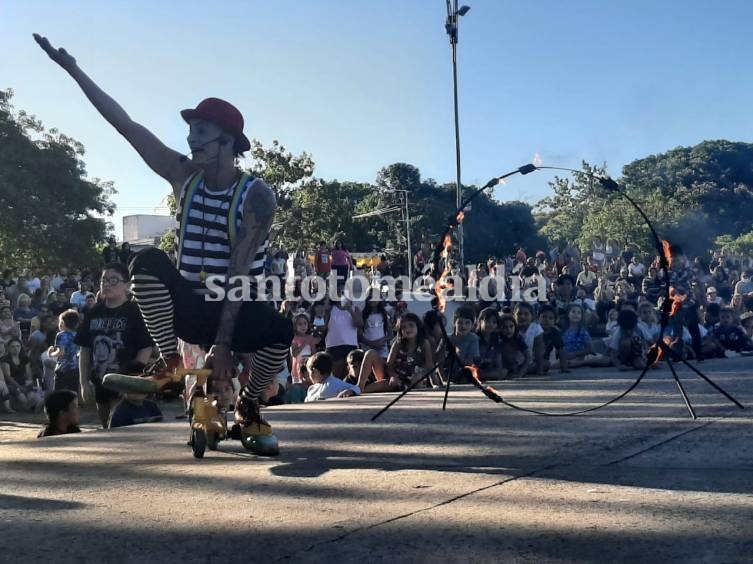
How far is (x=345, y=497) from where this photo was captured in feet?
10.7

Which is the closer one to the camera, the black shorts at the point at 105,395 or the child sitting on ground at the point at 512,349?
the black shorts at the point at 105,395

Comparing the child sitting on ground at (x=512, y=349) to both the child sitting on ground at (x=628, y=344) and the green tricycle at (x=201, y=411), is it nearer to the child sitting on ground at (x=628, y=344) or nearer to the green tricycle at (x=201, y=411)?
the child sitting on ground at (x=628, y=344)

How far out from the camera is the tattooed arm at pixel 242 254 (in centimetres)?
419

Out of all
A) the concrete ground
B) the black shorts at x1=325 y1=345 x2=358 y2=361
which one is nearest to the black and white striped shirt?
the concrete ground

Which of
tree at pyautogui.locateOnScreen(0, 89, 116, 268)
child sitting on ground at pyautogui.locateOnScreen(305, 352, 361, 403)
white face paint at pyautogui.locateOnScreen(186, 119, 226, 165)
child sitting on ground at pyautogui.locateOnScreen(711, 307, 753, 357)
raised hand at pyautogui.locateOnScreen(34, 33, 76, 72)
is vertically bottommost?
child sitting on ground at pyautogui.locateOnScreen(305, 352, 361, 403)

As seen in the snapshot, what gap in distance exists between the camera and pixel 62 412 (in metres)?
6.14

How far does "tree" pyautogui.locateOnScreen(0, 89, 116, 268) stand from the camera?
2392 centimetres

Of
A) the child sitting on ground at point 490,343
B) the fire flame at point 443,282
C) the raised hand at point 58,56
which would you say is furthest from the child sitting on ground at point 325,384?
the raised hand at point 58,56

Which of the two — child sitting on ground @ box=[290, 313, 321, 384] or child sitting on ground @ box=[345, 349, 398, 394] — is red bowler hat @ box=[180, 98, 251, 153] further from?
child sitting on ground @ box=[290, 313, 321, 384]

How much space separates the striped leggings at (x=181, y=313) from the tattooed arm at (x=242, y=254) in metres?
0.06

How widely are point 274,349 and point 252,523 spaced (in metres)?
1.69

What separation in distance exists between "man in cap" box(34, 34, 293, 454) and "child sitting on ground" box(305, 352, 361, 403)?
12.1 feet

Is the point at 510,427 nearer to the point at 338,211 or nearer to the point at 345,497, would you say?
the point at 345,497

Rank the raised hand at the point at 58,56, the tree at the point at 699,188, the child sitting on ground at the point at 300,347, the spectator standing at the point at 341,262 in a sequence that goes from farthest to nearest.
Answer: the tree at the point at 699,188 → the spectator standing at the point at 341,262 → the child sitting on ground at the point at 300,347 → the raised hand at the point at 58,56
